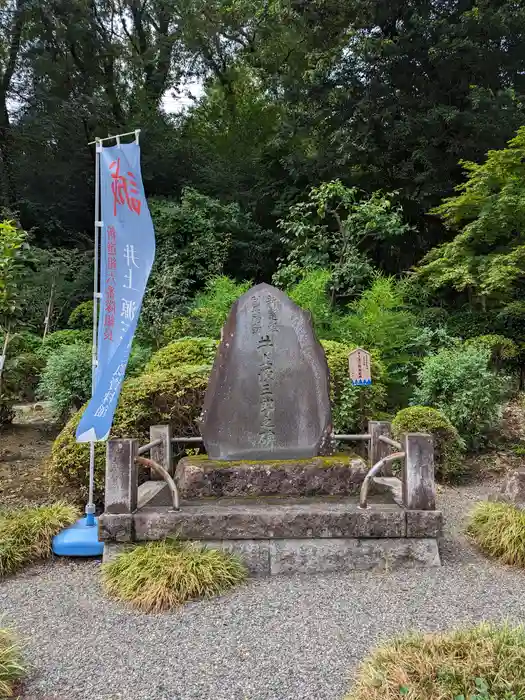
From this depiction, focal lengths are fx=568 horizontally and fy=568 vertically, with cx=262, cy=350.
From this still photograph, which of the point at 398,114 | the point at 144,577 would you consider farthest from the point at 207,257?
the point at 144,577

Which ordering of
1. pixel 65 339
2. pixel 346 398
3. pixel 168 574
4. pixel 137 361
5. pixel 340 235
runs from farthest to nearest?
pixel 340 235
pixel 65 339
pixel 137 361
pixel 346 398
pixel 168 574

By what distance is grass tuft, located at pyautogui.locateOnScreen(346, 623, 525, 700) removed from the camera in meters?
2.06

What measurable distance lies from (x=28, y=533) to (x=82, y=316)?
28.4 ft

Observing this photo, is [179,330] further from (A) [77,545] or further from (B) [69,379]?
(A) [77,545]

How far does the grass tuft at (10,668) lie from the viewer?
7.58 feet

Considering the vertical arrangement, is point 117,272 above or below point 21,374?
above

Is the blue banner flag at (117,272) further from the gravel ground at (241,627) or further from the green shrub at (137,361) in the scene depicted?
the green shrub at (137,361)

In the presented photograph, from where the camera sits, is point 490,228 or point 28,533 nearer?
point 28,533

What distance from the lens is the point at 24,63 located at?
581 inches

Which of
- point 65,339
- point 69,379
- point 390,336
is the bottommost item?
point 69,379

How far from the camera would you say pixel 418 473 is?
385 centimetres

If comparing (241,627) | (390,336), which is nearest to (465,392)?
(390,336)

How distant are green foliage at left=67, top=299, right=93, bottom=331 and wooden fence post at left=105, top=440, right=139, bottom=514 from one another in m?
8.06

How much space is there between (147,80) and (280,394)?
14.5 m
